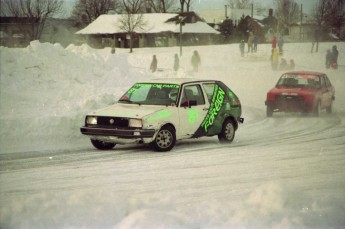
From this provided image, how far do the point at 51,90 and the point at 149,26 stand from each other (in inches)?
87.4

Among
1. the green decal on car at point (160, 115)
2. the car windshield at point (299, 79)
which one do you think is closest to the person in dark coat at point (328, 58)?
the car windshield at point (299, 79)

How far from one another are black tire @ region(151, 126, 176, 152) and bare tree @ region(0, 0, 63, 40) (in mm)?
2665

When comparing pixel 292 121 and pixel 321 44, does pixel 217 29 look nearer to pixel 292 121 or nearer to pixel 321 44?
pixel 321 44

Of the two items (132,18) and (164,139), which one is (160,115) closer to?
(164,139)

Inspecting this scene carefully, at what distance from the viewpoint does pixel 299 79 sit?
416 inches

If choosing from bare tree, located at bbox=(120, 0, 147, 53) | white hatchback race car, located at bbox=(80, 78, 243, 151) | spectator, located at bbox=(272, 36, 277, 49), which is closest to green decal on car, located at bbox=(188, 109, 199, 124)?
white hatchback race car, located at bbox=(80, 78, 243, 151)

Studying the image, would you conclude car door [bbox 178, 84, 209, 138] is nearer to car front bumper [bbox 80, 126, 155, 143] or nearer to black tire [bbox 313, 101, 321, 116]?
car front bumper [bbox 80, 126, 155, 143]

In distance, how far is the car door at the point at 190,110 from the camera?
11125 mm

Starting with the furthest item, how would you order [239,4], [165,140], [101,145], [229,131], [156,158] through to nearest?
[229,131] → [101,145] → [165,140] → [156,158] → [239,4]

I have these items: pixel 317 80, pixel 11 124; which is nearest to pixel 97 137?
pixel 11 124

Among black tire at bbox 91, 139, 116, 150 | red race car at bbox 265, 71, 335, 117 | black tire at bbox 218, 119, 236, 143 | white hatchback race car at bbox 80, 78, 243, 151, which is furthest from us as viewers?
black tire at bbox 218, 119, 236, 143

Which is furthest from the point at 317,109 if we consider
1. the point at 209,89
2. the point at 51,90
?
the point at 51,90

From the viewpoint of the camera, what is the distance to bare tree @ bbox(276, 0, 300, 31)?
30.2 ft

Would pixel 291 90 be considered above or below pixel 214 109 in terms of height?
above
